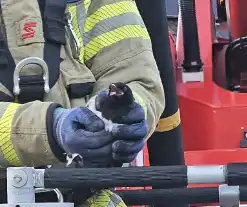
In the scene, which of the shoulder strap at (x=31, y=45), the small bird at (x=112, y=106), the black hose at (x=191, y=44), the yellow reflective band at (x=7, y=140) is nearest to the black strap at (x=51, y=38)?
the shoulder strap at (x=31, y=45)

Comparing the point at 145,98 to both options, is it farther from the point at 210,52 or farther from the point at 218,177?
the point at 210,52

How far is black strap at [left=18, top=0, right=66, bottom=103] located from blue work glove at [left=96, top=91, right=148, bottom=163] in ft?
0.95

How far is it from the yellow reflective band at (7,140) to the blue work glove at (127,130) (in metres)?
0.22

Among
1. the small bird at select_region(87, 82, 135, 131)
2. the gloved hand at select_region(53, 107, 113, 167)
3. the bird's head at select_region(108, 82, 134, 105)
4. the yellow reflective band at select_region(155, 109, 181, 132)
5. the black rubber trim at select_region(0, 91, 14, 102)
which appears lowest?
the yellow reflective band at select_region(155, 109, 181, 132)

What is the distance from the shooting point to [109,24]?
6.31 feet

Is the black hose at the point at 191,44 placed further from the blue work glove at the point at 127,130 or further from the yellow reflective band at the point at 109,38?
the blue work glove at the point at 127,130

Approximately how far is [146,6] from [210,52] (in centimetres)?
94

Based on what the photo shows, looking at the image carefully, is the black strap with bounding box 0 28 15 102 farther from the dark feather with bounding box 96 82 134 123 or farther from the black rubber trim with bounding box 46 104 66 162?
the dark feather with bounding box 96 82 134 123

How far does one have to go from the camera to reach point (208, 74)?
3025 millimetres

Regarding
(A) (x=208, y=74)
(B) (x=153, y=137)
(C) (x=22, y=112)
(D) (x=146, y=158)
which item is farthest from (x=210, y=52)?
(C) (x=22, y=112)

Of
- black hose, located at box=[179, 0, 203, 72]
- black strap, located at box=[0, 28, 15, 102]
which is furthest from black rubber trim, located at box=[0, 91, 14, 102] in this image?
black hose, located at box=[179, 0, 203, 72]

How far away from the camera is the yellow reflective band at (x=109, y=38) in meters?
1.89

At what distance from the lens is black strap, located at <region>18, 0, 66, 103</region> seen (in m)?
1.76

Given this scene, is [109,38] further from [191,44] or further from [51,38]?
[191,44]
